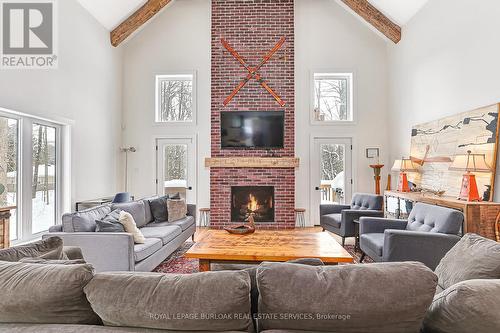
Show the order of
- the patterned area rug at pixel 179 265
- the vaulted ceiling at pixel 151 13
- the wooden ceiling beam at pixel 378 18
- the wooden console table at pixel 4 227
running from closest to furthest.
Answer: the wooden console table at pixel 4 227, the patterned area rug at pixel 179 265, the vaulted ceiling at pixel 151 13, the wooden ceiling beam at pixel 378 18

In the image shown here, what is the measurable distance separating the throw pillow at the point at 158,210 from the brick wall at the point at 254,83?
5.18 feet

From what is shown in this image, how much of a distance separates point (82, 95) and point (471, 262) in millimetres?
5563

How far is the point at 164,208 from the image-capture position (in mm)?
4680

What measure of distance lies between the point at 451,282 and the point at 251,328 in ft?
3.97

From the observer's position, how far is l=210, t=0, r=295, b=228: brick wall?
20.1ft

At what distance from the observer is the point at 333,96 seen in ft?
21.1

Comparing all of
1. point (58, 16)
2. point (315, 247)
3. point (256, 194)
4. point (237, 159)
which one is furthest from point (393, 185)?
point (58, 16)

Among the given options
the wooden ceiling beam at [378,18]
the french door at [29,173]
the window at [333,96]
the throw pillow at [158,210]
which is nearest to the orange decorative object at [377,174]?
the window at [333,96]

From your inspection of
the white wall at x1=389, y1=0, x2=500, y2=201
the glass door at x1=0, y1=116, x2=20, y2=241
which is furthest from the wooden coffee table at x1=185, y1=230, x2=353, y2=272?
the glass door at x1=0, y1=116, x2=20, y2=241

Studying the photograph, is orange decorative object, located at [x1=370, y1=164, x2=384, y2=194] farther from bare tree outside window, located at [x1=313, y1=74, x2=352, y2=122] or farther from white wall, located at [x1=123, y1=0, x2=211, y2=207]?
white wall, located at [x1=123, y1=0, x2=211, y2=207]

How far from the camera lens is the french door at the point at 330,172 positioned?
632 cm

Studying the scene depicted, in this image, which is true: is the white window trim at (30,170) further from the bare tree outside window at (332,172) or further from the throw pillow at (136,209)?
the bare tree outside window at (332,172)

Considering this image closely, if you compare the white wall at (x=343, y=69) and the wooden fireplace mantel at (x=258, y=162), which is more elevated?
the white wall at (x=343, y=69)

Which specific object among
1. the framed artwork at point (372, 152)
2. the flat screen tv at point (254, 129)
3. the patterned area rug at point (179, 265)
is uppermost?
the flat screen tv at point (254, 129)
